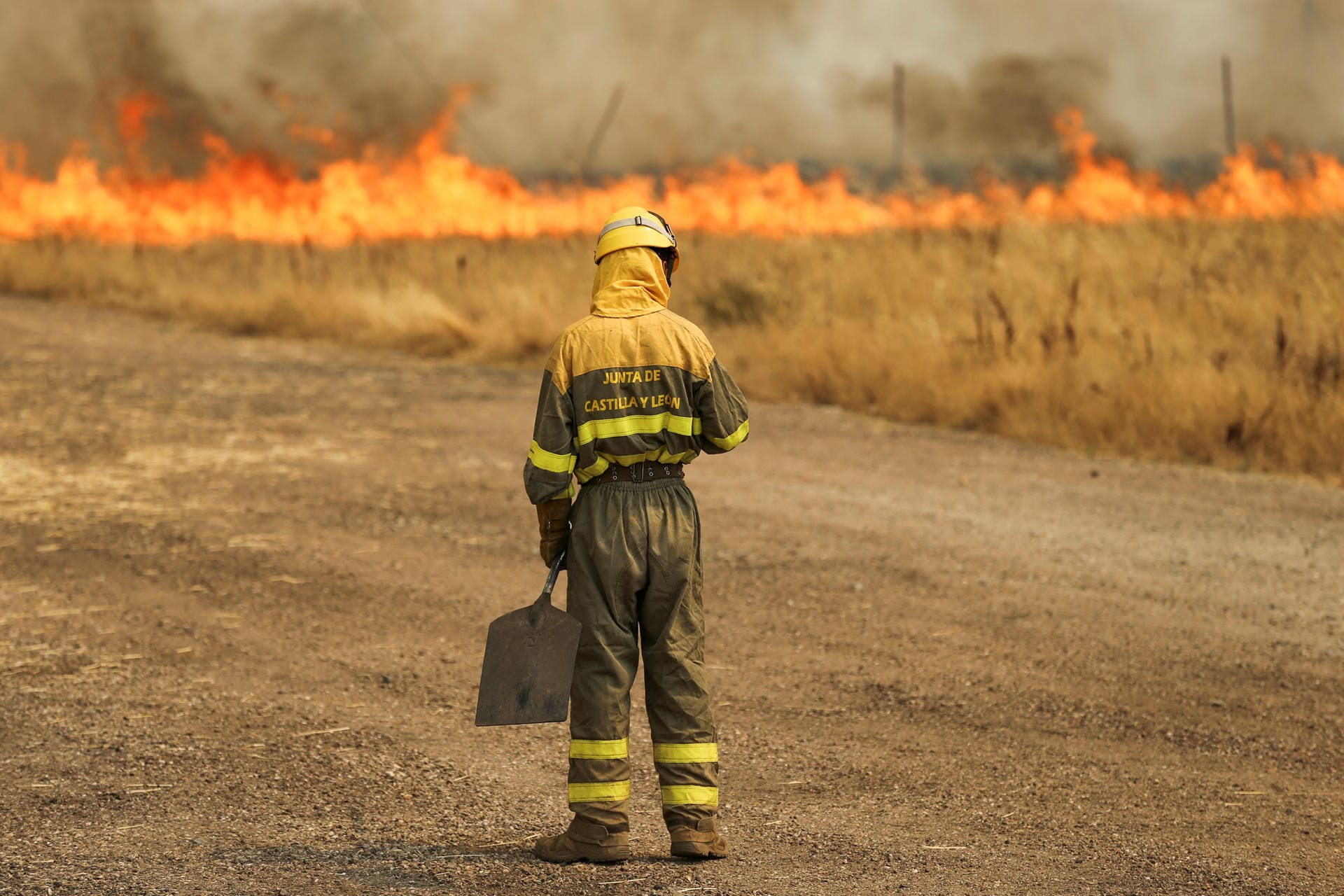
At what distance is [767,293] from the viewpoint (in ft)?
46.4

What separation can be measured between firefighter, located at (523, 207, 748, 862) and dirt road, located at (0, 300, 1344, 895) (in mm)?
202

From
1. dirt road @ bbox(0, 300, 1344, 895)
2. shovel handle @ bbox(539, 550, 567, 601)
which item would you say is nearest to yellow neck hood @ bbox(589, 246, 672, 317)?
shovel handle @ bbox(539, 550, 567, 601)

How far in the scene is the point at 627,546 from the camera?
146 inches

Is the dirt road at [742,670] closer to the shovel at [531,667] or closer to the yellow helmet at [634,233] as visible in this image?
the shovel at [531,667]

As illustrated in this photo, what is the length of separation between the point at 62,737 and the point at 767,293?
33.8 ft

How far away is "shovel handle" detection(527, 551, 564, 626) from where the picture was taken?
3682 millimetres

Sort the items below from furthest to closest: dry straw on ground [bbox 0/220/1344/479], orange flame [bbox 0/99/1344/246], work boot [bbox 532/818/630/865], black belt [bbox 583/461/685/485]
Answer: orange flame [bbox 0/99/1344/246] → dry straw on ground [bbox 0/220/1344/479] → black belt [bbox 583/461/685/485] → work boot [bbox 532/818/630/865]

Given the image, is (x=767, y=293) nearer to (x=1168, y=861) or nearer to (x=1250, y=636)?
(x=1250, y=636)

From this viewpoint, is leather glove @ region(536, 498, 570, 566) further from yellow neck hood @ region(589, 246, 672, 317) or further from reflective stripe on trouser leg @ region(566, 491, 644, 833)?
yellow neck hood @ region(589, 246, 672, 317)

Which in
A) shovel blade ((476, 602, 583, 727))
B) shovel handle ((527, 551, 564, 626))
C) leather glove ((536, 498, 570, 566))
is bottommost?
shovel blade ((476, 602, 583, 727))

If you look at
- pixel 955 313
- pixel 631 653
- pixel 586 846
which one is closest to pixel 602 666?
pixel 631 653

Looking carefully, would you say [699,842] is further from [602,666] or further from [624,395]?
[624,395]

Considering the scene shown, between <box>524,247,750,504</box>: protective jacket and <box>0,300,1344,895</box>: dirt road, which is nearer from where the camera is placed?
<box>524,247,750,504</box>: protective jacket

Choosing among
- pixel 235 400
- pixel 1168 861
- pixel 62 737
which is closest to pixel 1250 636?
pixel 1168 861
